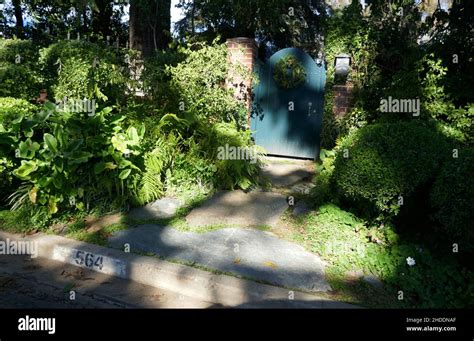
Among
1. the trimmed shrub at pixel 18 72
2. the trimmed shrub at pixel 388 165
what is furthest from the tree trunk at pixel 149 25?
the trimmed shrub at pixel 388 165

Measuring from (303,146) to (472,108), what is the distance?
10.6 ft

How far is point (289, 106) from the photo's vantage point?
8234mm

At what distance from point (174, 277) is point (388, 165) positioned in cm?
269

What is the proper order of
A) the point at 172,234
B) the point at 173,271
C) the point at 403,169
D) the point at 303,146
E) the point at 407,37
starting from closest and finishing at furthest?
the point at 173,271 → the point at 403,169 → the point at 172,234 → the point at 407,37 → the point at 303,146

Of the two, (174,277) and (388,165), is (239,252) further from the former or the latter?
(388,165)

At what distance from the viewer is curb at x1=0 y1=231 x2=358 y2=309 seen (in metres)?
Result: 3.56

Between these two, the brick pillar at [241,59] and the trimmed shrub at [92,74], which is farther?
the brick pillar at [241,59]

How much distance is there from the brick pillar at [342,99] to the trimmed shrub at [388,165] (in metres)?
3.01

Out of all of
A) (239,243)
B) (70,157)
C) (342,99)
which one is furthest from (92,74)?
(342,99)

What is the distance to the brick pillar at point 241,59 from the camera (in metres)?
8.03

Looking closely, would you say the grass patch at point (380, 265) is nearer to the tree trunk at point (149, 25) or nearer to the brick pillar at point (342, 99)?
the brick pillar at point (342, 99)

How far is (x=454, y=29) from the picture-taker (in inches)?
249
